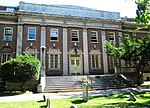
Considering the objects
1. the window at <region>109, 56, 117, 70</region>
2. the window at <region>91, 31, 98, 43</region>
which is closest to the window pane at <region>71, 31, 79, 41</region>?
the window at <region>91, 31, 98, 43</region>

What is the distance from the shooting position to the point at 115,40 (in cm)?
2698

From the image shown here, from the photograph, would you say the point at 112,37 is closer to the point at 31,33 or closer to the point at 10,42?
the point at 31,33

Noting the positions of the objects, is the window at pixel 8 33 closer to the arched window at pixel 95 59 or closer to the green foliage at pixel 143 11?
the arched window at pixel 95 59

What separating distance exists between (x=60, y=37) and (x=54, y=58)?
313 centimetres

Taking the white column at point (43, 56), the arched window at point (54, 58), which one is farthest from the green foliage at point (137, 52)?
the white column at point (43, 56)

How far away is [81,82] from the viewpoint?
1964 cm

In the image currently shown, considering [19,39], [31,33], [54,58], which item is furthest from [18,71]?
[31,33]

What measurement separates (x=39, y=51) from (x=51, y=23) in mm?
4317

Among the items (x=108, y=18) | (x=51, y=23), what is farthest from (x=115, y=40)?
(x=51, y=23)

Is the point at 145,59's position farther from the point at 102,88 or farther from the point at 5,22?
Answer: the point at 5,22

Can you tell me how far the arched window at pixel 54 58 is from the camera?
76.3 feet

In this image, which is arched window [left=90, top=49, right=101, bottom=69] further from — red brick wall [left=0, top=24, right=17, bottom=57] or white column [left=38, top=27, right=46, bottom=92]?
red brick wall [left=0, top=24, right=17, bottom=57]

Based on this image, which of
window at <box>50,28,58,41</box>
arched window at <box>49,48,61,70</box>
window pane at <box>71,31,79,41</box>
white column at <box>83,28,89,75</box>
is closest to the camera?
arched window at <box>49,48,61,70</box>

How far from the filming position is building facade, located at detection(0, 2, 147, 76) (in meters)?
22.9
